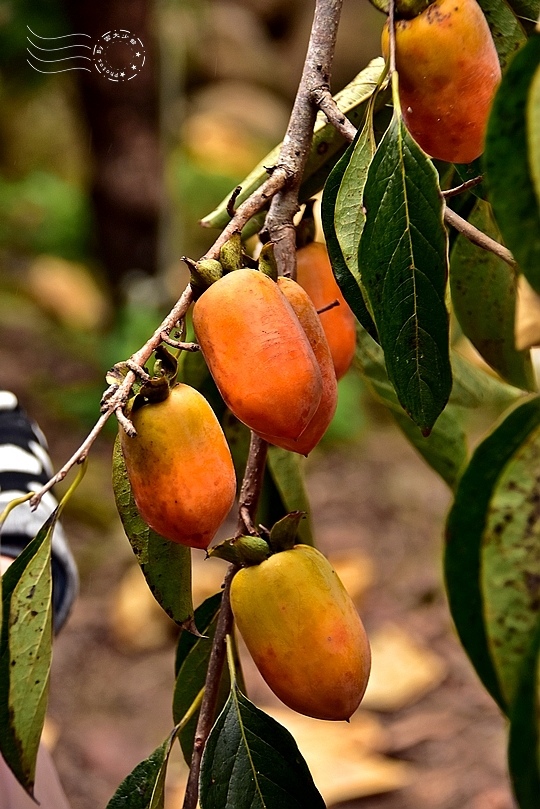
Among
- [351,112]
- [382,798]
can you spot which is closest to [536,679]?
[351,112]

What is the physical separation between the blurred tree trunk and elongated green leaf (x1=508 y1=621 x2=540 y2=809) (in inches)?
116

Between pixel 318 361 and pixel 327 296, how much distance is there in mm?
96

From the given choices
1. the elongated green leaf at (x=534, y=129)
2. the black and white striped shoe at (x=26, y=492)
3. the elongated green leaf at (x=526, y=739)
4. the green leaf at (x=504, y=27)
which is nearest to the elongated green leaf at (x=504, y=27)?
the green leaf at (x=504, y=27)

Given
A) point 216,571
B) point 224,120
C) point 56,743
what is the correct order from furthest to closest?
point 224,120
point 216,571
point 56,743

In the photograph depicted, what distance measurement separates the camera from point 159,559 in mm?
436

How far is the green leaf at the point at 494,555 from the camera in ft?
1.01

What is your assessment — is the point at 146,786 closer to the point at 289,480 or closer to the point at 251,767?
the point at 251,767

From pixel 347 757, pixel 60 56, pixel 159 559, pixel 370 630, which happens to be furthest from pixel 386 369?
pixel 60 56

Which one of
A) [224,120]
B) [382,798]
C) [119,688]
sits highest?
[224,120]

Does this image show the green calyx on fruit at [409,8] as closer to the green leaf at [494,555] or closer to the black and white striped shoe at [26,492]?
the green leaf at [494,555]

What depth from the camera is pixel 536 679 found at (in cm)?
27

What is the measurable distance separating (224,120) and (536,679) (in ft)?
13.7

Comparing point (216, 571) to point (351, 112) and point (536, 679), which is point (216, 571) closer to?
point (351, 112)

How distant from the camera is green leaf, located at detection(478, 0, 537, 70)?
48cm
